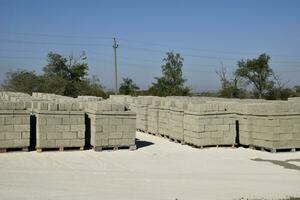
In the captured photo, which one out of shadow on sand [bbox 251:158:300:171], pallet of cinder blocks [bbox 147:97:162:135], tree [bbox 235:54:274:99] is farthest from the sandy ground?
tree [bbox 235:54:274:99]

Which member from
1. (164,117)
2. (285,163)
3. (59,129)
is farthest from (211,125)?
(59,129)

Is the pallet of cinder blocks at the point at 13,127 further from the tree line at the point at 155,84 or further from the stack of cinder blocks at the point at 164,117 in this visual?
the tree line at the point at 155,84

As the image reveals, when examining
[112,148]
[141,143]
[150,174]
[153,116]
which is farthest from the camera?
[153,116]

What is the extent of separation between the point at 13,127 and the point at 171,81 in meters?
33.1

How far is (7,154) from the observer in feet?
41.9

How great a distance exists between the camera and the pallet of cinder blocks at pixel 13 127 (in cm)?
1299

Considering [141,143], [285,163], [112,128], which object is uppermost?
[112,128]

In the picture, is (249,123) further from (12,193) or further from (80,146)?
(12,193)

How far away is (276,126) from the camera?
571 inches

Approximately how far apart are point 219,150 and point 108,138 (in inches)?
150

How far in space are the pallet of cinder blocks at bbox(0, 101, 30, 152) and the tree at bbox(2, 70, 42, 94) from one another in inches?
1173

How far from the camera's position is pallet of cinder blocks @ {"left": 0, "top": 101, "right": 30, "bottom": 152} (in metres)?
13.0

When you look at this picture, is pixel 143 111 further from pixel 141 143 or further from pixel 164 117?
pixel 141 143

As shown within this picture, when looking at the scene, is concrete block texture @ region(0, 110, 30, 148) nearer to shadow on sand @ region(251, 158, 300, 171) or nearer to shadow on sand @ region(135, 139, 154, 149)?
shadow on sand @ region(135, 139, 154, 149)
